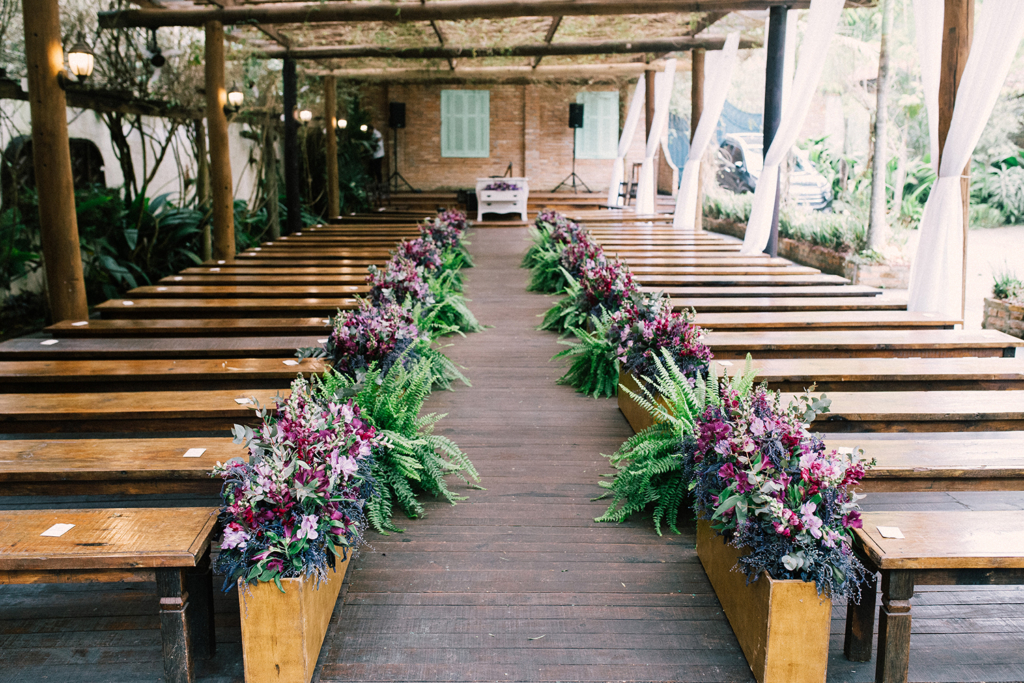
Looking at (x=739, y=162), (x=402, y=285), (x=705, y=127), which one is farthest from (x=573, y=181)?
(x=402, y=285)

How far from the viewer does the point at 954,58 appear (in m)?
5.43

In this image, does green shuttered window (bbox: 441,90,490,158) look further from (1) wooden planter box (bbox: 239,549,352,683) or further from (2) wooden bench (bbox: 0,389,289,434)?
(1) wooden planter box (bbox: 239,549,352,683)

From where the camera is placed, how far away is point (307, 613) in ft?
6.91

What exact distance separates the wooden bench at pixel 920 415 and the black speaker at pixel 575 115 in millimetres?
14520

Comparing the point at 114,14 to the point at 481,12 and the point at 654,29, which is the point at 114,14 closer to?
the point at 481,12

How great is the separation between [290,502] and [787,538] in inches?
51.1

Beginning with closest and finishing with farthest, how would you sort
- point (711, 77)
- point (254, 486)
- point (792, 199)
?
point (254, 486) → point (711, 77) → point (792, 199)

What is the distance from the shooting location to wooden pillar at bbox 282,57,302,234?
11.8 meters

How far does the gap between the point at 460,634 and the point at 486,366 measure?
3045mm

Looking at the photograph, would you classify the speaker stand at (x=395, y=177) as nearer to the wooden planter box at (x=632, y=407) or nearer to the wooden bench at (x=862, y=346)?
the wooden planter box at (x=632, y=407)

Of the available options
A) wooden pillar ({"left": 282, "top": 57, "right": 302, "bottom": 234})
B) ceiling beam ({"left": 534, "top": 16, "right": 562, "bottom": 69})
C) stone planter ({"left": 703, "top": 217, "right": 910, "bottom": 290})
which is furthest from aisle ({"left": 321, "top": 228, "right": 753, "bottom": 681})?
wooden pillar ({"left": 282, "top": 57, "right": 302, "bottom": 234})

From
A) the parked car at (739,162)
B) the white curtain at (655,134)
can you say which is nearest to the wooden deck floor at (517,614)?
the white curtain at (655,134)

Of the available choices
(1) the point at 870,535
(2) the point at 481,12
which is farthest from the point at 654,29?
(1) the point at 870,535

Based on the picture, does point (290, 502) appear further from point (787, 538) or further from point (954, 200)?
point (954, 200)
